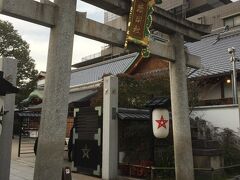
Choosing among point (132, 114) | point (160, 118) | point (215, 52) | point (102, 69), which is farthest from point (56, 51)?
point (102, 69)

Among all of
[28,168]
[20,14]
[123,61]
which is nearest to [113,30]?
[20,14]

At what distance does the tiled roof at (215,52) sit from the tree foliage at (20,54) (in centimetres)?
1914

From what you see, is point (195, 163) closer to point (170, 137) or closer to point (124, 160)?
point (170, 137)

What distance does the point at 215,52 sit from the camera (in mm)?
20844

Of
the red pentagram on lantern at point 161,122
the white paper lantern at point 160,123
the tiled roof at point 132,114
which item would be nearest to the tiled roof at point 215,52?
the tiled roof at point 132,114

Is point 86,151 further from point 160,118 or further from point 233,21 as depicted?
point 233,21

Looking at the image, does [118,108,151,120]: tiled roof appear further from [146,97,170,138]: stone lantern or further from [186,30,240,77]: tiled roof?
[186,30,240,77]: tiled roof

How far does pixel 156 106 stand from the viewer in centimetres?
1062

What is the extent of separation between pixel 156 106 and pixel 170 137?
2.68m

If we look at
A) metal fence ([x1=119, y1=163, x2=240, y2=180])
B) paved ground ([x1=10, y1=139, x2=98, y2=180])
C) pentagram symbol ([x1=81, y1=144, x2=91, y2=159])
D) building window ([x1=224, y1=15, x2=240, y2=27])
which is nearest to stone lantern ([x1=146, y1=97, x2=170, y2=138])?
metal fence ([x1=119, y1=163, x2=240, y2=180])

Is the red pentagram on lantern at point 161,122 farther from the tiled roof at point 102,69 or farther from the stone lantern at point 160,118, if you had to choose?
the tiled roof at point 102,69

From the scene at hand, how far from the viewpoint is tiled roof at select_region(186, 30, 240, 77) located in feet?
59.7

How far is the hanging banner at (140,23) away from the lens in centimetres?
891

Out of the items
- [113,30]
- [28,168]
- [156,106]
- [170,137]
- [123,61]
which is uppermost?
[123,61]
